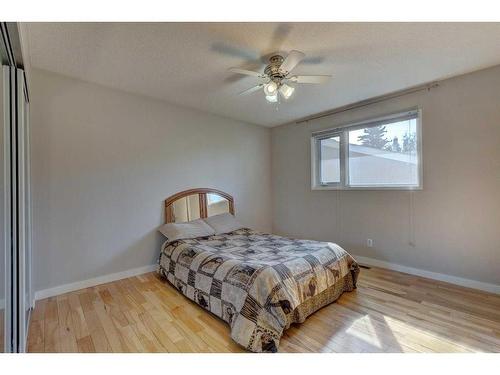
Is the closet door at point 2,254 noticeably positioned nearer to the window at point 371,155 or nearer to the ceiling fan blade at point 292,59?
the ceiling fan blade at point 292,59

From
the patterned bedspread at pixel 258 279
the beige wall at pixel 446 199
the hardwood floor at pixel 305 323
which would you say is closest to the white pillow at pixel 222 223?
the patterned bedspread at pixel 258 279

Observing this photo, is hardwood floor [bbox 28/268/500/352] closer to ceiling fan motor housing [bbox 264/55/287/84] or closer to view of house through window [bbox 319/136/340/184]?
view of house through window [bbox 319/136/340/184]

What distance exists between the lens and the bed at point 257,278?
5.62ft

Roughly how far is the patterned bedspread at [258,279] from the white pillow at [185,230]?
14 centimetres

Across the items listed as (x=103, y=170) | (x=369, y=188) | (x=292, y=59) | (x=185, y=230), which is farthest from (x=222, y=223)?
(x=292, y=59)

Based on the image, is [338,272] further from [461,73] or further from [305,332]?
[461,73]

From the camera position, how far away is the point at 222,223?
357 cm

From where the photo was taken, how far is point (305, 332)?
6.07ft

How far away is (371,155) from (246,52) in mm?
2334

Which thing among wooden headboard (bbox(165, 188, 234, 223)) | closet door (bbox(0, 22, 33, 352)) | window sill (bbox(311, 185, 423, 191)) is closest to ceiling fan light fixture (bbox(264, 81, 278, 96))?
closet door (bbox(0, 22, 33, 352))

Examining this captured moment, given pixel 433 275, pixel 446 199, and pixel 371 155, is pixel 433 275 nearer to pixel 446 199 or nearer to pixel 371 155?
pixel 446 199

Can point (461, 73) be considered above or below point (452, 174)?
above

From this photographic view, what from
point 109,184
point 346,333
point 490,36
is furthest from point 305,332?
point 490,36

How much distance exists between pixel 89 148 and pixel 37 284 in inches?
59.2
